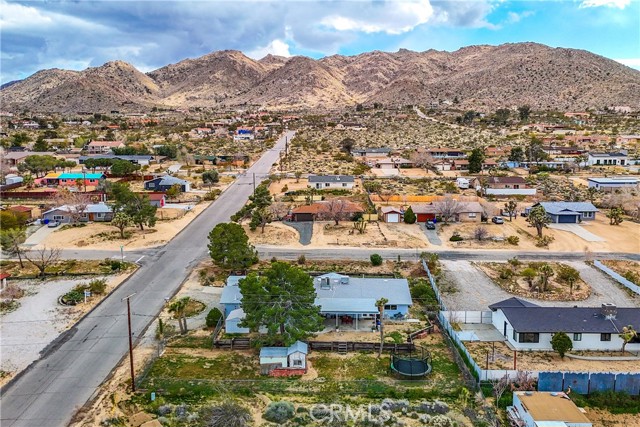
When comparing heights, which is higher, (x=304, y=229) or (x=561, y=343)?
(x=304, y=229)

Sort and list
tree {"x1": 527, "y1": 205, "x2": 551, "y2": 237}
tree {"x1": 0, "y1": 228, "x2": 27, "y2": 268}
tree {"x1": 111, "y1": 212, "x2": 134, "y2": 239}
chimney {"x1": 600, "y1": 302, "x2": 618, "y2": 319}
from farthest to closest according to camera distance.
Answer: tree {"x1": 527, "y1": 205, "x2": 551, "y2": 237} → tree {"x1": 111, "y1": 212, "x2": 134, "y2": 239} → tree {"x1": 0, "y1": 228, "x2": 27, "y2": 268} → chimney {"x1": 600, "y1": 302, "x2": 618, "y2": 319}

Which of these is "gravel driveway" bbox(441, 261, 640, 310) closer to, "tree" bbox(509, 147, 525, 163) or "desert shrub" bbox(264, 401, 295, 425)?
"desert shrub" bbox(264, 401, 295, 425)

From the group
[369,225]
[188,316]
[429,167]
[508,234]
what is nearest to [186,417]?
[188,316]

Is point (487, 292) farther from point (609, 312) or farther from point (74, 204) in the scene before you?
point (74, 204)

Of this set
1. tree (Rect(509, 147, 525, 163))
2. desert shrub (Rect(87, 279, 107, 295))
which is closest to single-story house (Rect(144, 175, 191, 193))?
desert shrub (Rect(87, 279, 107, 295))

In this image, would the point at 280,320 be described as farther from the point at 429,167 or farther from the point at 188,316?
the point at 429,167

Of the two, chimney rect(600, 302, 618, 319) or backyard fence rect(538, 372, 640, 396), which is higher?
chimney rect(600, 302, 618, 319)

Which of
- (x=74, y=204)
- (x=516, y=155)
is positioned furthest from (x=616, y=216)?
(x=74, y=204)
